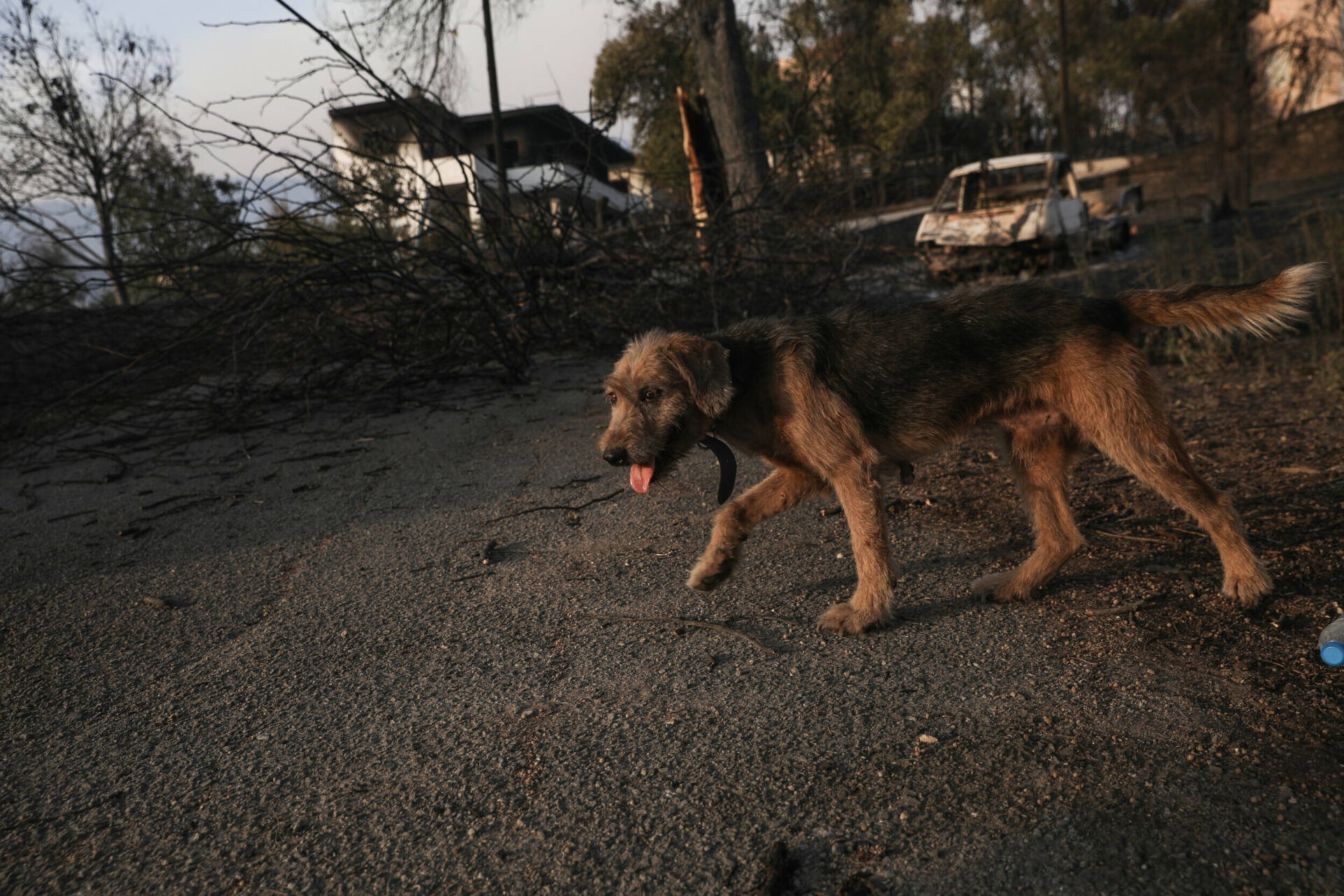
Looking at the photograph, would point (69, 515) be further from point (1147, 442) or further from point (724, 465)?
point (1147, 442)

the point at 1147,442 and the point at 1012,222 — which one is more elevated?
the point at 1012,222

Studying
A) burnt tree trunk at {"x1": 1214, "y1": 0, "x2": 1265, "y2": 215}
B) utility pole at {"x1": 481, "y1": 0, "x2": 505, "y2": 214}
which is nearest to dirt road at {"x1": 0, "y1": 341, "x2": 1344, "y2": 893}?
utility pole at {"x1": 481, "y1": 0, "x2": 505, "y2": 214}

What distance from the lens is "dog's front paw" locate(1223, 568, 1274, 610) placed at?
11.0ft

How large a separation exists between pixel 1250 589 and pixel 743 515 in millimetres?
2002

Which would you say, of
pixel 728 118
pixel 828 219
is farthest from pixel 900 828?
pixel 728 118

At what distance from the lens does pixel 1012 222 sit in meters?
14.7

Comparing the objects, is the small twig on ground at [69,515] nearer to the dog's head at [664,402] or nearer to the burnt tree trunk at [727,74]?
the dog's head at [664,402]

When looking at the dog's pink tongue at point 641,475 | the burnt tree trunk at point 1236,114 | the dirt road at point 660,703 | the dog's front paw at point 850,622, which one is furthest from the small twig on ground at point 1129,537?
the burnt tree trunk at point 1236,114

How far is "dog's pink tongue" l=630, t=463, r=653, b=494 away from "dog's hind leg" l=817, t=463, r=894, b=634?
769 mm

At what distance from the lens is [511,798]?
97.2 inches

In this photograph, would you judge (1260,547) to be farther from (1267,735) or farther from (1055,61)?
(1055,61)

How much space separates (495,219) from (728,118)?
17.1ft

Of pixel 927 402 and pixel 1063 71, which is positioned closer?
pixel 927 402

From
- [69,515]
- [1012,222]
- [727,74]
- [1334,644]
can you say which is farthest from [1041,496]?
[1012,222]
